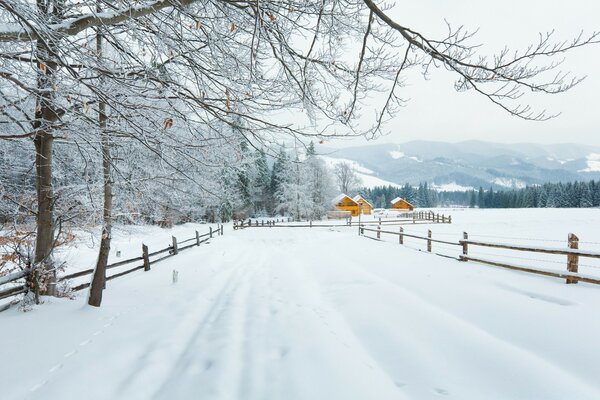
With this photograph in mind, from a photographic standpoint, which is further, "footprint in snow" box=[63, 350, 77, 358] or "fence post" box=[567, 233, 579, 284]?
"fence post" box=[567, 233, 579, 284]

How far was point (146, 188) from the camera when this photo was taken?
654 cm

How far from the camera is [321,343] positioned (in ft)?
14.3

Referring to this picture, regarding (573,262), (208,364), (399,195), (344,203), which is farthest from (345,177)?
(208,364)

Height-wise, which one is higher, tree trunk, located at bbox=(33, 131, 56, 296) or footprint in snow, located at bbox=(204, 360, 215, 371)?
tree trunk, located at bbox=(33, 131, 56, 296)

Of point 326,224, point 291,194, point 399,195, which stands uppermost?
point 399,195

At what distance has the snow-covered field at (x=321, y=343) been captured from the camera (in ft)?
10.6

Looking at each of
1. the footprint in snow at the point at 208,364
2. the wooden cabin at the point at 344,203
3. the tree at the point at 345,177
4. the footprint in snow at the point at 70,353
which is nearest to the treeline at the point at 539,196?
the tree at the point at 345,177

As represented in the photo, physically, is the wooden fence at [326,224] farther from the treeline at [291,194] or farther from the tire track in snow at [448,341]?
the tire track in snow at [448,341]

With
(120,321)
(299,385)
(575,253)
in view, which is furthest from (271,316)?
(575,253)

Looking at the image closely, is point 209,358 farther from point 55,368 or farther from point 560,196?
point 560,196

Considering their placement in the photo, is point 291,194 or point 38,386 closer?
point 38,386

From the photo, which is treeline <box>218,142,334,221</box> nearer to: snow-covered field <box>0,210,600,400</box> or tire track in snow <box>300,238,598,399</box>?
snow-covered field <box>0,210,600,400</box>

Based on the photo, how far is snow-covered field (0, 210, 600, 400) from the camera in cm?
324

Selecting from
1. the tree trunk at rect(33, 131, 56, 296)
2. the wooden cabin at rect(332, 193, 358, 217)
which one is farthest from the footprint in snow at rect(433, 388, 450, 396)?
the wooden cabin at rect(332, 193, 358, 217)
